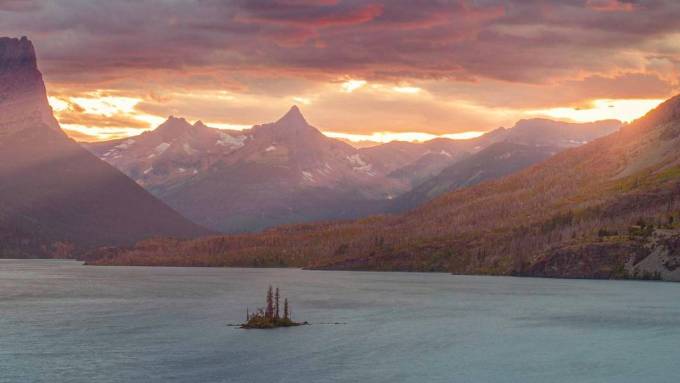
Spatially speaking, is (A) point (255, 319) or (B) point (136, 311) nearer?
(A) point (255, 319)

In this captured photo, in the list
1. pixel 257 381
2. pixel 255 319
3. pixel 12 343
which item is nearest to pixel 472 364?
pixel 257 381

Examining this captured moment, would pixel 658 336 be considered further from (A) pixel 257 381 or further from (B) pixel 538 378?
(A) pixel 257 381

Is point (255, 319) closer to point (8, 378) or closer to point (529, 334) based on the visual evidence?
point (529, 334)

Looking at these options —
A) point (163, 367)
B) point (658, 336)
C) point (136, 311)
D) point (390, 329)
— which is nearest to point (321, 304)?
point (136, 311)

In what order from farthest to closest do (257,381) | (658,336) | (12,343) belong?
(658,336)
(12,343)
(257,381)

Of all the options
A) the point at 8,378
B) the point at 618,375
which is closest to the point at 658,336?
the point at 618,375

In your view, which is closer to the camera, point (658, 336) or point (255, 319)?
point (658, 336)

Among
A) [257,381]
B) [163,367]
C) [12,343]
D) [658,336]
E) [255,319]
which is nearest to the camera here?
[257,381]

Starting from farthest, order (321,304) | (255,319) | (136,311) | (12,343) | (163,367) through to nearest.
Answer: (321,304), (136,311), (255,319), (12,343), (163,367)

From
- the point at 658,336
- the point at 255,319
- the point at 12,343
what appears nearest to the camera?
the point at 12,343
